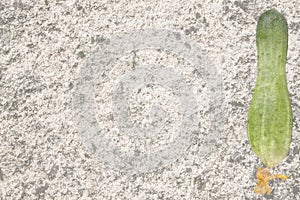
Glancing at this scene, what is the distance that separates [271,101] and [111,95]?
0.68m

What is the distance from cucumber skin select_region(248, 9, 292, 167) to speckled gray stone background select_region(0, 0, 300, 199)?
0.06m

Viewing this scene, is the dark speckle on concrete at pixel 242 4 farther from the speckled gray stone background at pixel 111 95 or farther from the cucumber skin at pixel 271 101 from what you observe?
the cucumber skin at pixel 271 101

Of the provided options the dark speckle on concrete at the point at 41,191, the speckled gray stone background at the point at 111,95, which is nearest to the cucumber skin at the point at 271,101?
the speckled gray stone background at the point at 111,95

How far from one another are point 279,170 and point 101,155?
2.50 ft

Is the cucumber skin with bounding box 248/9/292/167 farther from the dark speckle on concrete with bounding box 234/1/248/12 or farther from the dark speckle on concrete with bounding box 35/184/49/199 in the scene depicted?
the dark speckle on concrete with bounding box 35/184/49/199

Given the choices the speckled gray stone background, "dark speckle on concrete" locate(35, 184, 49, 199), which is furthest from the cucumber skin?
"dark speckle on concrete" locate(35, 184, 49, 199)

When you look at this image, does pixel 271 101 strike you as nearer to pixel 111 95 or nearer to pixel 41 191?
pixel 111 95

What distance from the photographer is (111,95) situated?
6.19 ft

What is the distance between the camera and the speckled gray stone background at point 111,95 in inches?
72.6

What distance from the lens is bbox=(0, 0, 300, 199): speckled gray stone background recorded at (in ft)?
6.05

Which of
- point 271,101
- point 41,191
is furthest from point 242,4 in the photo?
point 41,191

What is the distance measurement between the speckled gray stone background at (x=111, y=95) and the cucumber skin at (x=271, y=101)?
2.5 inches

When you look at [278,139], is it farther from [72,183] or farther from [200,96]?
[72,183]

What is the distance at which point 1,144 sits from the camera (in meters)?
1.90
